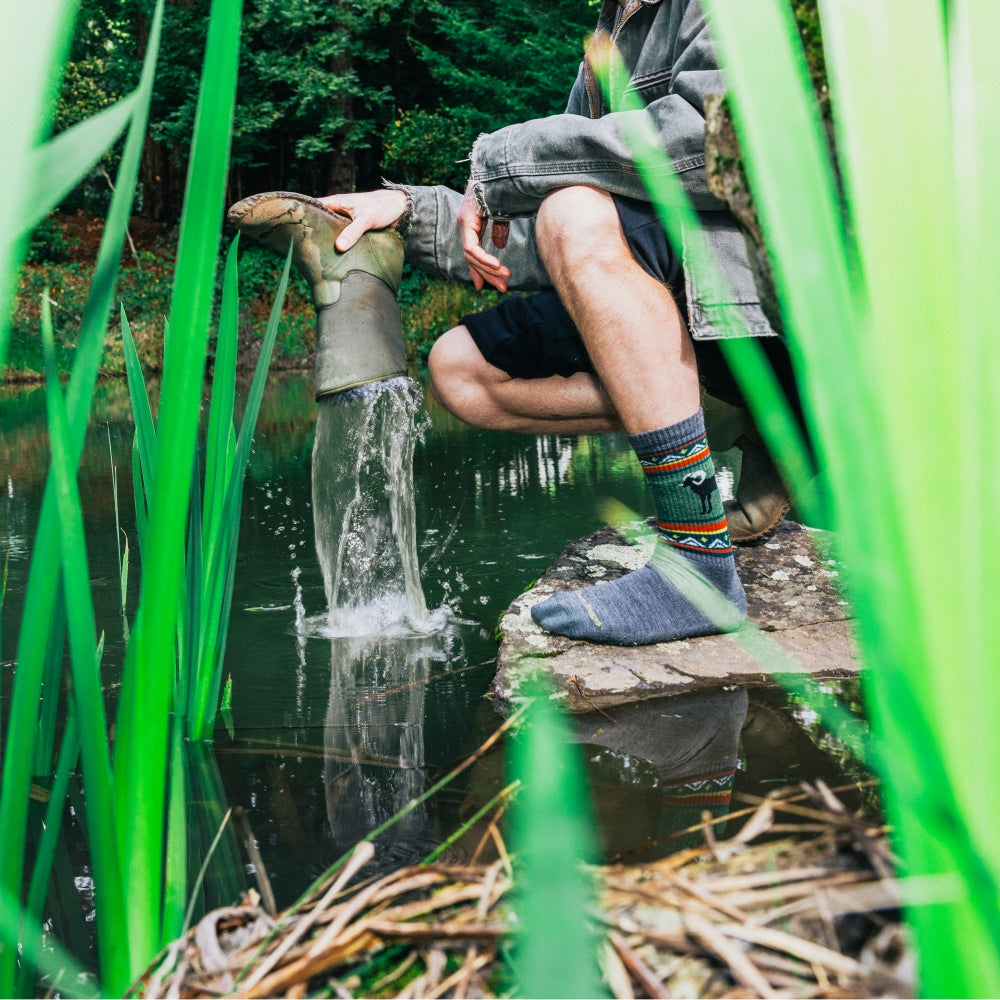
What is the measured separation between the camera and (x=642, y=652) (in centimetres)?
144

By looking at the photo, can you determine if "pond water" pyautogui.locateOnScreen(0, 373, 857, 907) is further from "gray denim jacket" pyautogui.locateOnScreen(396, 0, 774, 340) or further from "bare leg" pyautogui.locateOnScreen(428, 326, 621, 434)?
"gray denim jacket" pyautogui.locateOnScreen(396, 0, 774, 340)

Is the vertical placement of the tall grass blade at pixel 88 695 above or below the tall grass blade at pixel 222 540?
below

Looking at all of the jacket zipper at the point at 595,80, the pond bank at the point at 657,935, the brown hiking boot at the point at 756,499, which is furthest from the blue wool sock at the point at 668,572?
the pond bank at the point at 657,935

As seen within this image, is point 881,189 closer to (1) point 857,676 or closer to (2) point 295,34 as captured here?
(1) point 857,676

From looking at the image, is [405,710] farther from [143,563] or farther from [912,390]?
[912,390]

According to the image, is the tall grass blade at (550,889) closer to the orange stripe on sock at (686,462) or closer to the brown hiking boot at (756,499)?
the orange stripe on sock at (686,462)

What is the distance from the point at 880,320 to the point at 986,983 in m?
0.22

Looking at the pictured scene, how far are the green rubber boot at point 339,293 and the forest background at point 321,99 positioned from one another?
8.96 meters

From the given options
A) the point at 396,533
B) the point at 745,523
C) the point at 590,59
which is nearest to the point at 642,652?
the point at 745,523

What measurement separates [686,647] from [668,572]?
0.12 metres

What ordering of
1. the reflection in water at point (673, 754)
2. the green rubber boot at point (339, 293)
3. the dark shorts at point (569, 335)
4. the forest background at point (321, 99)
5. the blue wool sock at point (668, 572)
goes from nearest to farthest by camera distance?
1. the reflection in water at point (673, 754)
2. the blue wool sock at point (668, 572)
3. the dark shorts at point (569, 335)
4. the green rubber boot at point (339, 293)
5. the forest background at point (321, 99)

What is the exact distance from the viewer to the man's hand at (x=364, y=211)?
1.77 m

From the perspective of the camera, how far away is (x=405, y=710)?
4.26ft

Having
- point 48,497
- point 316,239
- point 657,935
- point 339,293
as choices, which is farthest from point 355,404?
point 657,935
